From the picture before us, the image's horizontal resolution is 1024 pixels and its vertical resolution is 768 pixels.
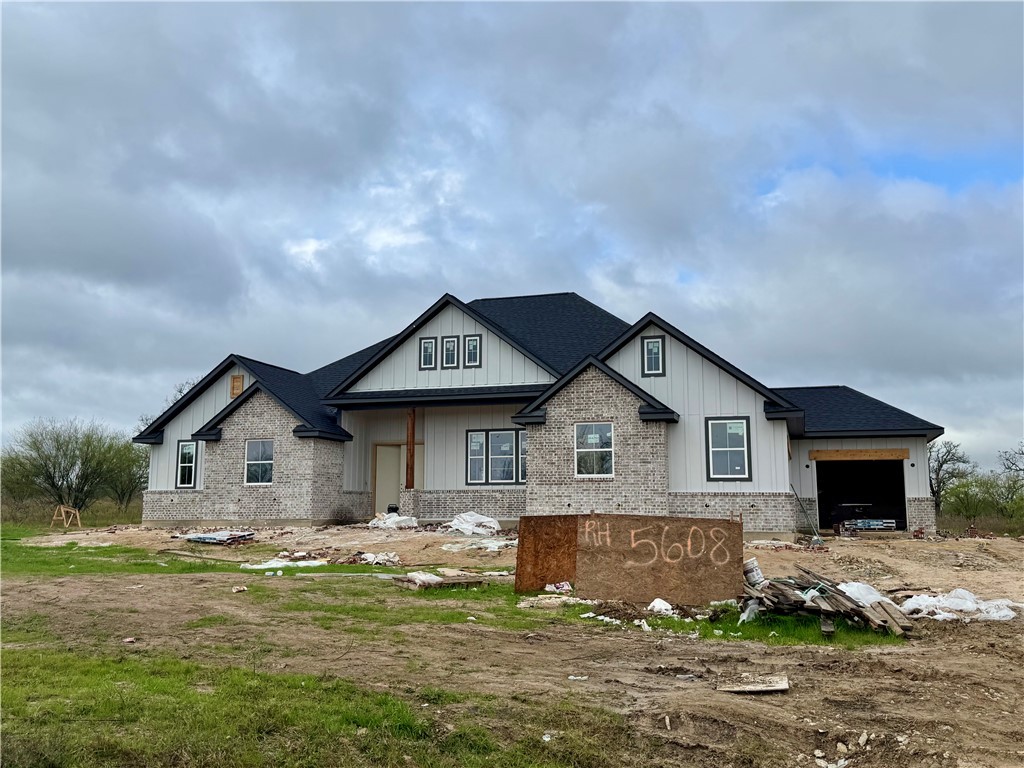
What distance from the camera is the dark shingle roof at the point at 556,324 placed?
94.8 ft

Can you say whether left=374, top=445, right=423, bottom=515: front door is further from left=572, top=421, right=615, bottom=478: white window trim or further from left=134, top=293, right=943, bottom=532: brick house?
left=572, top=421, right=615, bottom=478: white window trim

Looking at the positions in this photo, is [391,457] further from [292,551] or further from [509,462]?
[292,551]

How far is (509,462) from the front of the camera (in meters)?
27.7

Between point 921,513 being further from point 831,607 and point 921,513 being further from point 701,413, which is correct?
point 831,607

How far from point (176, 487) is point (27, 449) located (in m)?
16.3

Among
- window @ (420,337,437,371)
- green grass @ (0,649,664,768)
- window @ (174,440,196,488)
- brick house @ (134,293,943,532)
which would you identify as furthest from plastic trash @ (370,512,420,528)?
green grass @ (0,649,664,768)

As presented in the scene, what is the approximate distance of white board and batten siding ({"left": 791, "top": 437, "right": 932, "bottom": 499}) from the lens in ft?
86.3

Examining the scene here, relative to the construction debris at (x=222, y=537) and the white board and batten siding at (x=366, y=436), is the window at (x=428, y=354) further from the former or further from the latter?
the construction debris at (x=222, y=537)

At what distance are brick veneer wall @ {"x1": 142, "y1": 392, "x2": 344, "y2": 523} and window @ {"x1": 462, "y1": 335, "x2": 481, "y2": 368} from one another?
16.7 ft

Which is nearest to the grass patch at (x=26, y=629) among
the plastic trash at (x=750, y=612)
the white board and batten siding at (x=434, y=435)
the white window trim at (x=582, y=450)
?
the plastic trash at (x=750, y=612)

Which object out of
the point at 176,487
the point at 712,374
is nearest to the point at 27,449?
the point at 176,487

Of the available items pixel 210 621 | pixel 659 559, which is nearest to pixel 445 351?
pixel 659 559

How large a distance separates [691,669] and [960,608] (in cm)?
530

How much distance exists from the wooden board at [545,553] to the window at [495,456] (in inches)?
541
